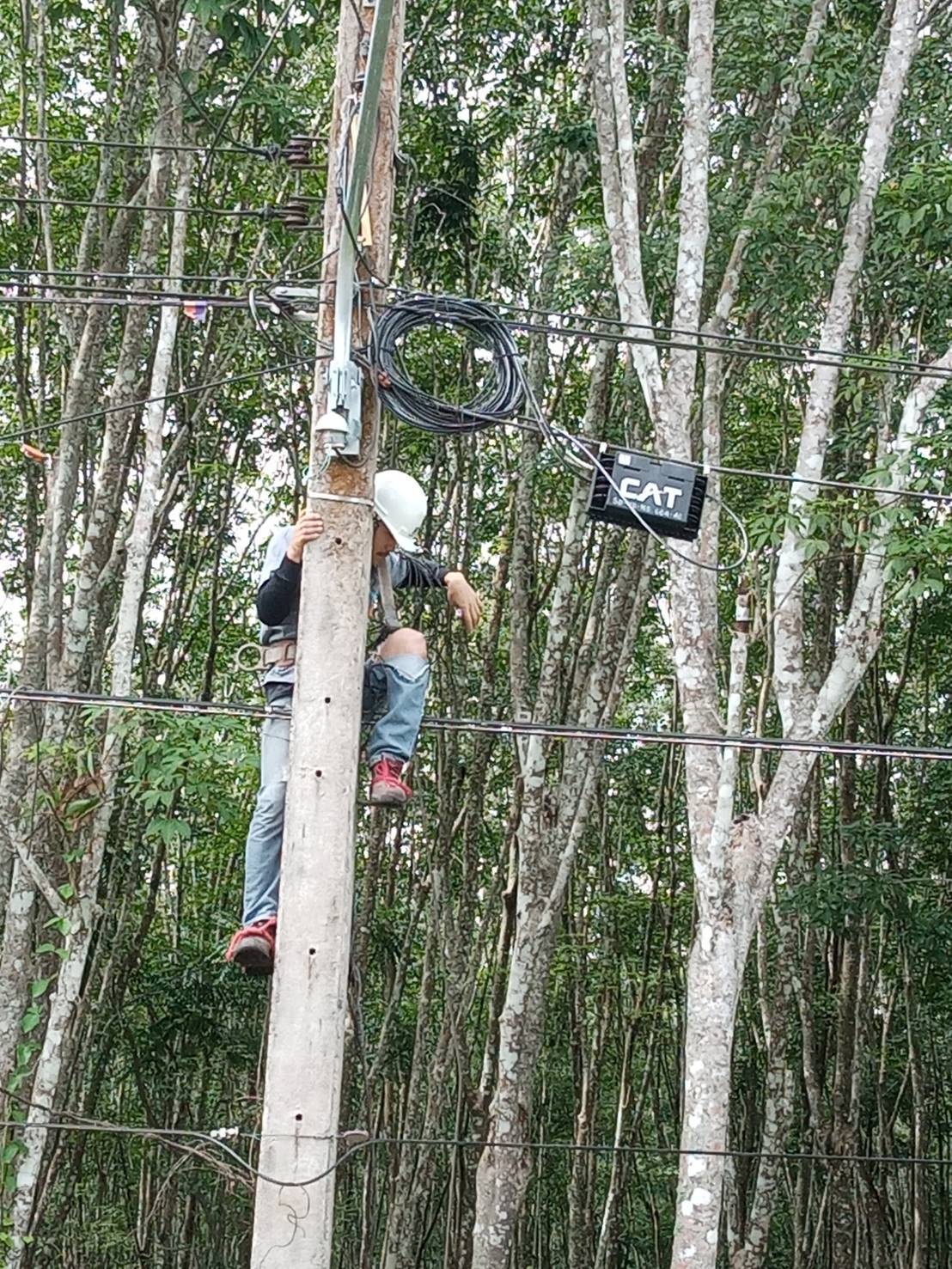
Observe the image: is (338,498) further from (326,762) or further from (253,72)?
(253,72)

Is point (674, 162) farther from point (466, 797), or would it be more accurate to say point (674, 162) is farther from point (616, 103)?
point (466, 797)

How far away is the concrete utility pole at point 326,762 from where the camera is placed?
348 centimetres

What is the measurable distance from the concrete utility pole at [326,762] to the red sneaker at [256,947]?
29cm

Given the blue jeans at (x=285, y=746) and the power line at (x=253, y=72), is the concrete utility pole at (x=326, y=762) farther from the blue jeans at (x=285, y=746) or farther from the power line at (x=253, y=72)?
the power line at (x=253, y=72)

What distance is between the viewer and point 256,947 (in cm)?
389

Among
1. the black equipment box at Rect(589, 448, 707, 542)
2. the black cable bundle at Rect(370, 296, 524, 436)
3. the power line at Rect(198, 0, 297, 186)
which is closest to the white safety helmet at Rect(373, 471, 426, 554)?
the black cable bundle at Rect(370, 296, 524, 436)

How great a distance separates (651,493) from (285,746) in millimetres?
1282

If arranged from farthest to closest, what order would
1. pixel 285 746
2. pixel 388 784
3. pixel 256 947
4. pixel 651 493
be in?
pixel 651 493
pixel 388 784
pixel 285 746
pixel 256 947

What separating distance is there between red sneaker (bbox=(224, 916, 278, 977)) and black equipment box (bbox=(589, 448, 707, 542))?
57.0 inches

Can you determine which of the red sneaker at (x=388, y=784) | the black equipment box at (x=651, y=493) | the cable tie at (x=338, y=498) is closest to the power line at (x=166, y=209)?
the black equipment box at (x=651, y=493)

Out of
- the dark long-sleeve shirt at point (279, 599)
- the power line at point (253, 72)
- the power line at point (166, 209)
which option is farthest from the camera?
the power line at point (253, 72)

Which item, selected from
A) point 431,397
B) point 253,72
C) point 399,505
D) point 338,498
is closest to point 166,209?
point 253,72

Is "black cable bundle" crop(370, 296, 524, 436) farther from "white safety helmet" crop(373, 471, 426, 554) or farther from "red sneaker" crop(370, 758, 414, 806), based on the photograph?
"red sneaker" crop(370, 758, 414, 806)

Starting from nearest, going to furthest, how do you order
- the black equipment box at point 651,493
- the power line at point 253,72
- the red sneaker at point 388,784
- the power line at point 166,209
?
the red sneaker at point 388,784
the black equipment box at point 651,493
the power line at point 166,209
the power line at point 253,72
